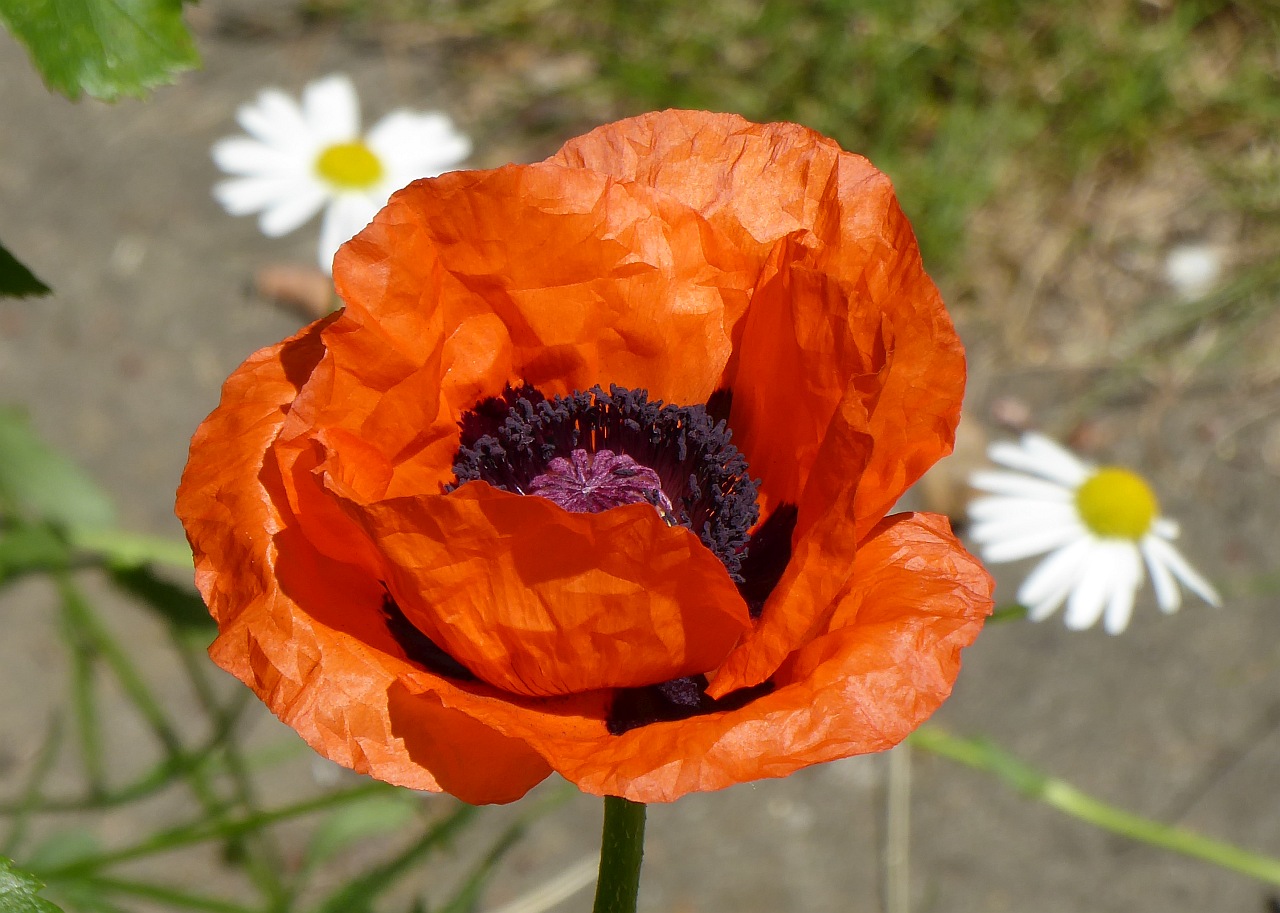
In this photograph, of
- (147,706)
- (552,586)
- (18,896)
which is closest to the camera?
(18,896)

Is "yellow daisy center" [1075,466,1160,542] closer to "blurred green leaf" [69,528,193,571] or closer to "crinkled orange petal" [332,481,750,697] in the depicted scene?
"crinkled orange petal" [332,481,750,697]

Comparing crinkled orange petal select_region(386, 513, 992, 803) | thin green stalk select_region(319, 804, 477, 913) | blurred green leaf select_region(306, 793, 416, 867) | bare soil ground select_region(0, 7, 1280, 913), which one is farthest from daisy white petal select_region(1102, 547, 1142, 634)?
blurred green leaf select_region(306, 793, 416, 867)

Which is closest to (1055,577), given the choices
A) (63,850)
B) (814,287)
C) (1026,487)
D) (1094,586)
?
→ (1094,586)

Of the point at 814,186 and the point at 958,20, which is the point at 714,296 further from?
the point at 958,20

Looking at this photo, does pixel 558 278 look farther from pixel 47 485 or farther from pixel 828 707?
pixel 47 485

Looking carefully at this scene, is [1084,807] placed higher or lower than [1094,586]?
lower

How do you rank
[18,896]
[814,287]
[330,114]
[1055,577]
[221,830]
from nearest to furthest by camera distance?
[18,896] → [814,287] → [221,830] → [1055,577] → [330,114]
